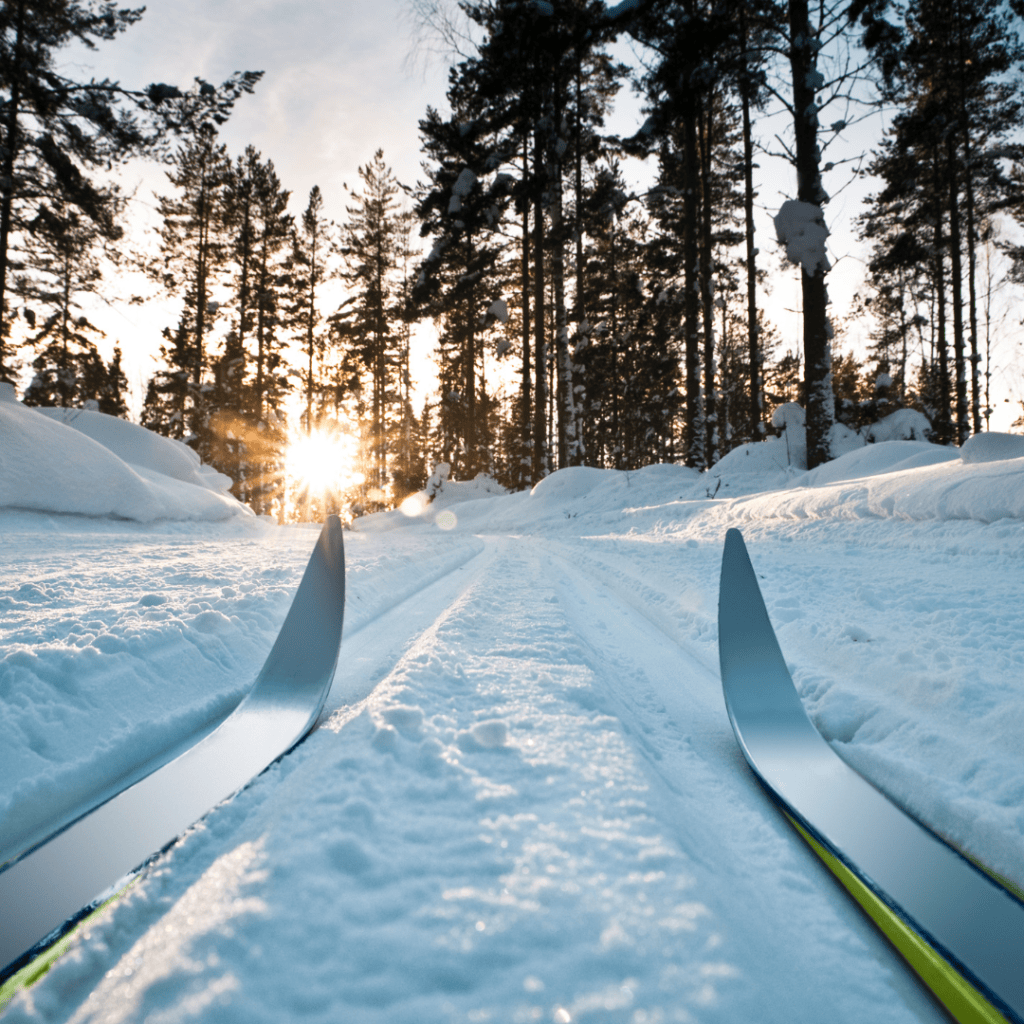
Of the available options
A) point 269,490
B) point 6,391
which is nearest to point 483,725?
point 6,391

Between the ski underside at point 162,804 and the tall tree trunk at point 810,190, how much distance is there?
795cm

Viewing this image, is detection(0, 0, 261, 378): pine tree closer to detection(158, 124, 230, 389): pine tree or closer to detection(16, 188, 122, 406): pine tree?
detection(16, 188, 122, 406): pine tree

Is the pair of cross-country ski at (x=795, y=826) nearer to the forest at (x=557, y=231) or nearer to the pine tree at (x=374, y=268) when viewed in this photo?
the forest at (x=557, y=231)

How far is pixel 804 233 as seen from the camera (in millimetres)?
7199

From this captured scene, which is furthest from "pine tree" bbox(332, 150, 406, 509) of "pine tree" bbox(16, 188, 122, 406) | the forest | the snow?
the snow

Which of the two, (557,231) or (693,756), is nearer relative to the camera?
(693,756)

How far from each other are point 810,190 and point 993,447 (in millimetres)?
5328

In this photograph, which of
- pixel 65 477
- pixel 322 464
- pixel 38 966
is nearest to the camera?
pixel 38 966

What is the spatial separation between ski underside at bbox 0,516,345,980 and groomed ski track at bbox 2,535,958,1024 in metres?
0.09

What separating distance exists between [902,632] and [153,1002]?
102 inches

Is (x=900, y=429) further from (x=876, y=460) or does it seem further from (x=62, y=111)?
(x=62, y=111)

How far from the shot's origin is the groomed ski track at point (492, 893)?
659 mm

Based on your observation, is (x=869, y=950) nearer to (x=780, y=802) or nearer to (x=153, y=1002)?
(x=780, y=802)

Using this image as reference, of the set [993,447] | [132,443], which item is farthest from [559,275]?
[993,447]
